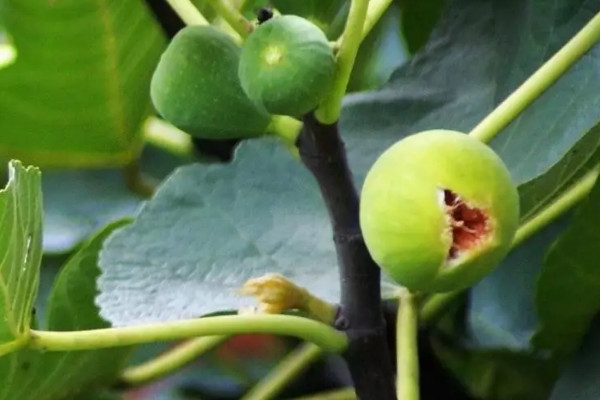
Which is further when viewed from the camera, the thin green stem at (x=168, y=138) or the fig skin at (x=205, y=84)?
the thin green stem at (x=168, y=138)

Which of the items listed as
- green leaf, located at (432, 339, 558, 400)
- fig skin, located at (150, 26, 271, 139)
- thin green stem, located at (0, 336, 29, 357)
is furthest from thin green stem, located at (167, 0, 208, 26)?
green leaf, located at (432, 339, 558, 400)

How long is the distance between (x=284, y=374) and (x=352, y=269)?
19 centimetres

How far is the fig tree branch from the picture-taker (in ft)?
1.13

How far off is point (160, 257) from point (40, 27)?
6.3 inches

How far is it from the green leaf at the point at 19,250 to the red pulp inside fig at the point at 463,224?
149 mm

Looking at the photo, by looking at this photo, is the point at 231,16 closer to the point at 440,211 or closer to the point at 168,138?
the point at 440,211

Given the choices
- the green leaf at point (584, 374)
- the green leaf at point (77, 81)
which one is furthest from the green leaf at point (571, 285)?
the green leaf at point (77, 81)

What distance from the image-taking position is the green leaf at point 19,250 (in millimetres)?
351

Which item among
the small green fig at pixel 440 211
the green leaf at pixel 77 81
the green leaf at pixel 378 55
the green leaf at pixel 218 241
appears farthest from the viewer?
the green leaf at pixel 378 55

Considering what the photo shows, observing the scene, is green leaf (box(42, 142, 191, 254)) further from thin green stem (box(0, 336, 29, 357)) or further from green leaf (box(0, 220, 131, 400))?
thin green stem (box(0, 336, 29, 357))

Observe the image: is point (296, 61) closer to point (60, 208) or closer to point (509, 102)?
point (509, 102)

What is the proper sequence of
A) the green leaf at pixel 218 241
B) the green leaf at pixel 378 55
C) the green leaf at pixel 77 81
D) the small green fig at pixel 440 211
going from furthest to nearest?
the green leaf at pixel 378 55
the green leaf at pixel 77 81
the green leaf at pixel 218 241
the small green fig at pixel 440 211

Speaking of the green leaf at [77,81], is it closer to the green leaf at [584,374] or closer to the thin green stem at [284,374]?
the thin green stem at [284,374]

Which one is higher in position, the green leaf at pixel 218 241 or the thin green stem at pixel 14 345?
the thin green stem at pixel 14 345
